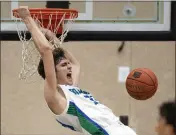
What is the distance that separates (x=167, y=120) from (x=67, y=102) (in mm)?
1054

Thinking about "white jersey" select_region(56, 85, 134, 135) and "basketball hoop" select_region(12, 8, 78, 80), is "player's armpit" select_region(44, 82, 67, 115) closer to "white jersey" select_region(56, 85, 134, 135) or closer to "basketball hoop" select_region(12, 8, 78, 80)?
"white jersey" select_region(56, 85, 134, 135)

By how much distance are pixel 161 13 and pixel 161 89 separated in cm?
192

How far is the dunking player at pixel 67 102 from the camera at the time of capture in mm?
3756

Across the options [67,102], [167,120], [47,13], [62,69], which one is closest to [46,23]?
[47,13]

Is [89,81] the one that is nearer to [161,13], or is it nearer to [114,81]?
[114,81]

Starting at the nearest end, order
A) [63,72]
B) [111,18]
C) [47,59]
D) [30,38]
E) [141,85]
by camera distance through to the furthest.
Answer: [47,59] < [63,72] < [141,85] < [30,38] < [111,18]

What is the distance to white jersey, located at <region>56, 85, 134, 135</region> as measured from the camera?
3.82m

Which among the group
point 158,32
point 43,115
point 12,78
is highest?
point 158,32

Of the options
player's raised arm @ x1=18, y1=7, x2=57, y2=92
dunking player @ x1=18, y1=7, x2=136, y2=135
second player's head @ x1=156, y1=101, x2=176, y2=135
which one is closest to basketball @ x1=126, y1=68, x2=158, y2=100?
dunking player @ x1=18, y1=7, x2=136, y2=135

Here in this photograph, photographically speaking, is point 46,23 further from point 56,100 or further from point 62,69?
point 56,100

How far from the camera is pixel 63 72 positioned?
157 inches

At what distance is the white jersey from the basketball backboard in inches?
45.9

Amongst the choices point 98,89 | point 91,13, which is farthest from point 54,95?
point 98,89

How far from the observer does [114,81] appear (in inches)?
268
